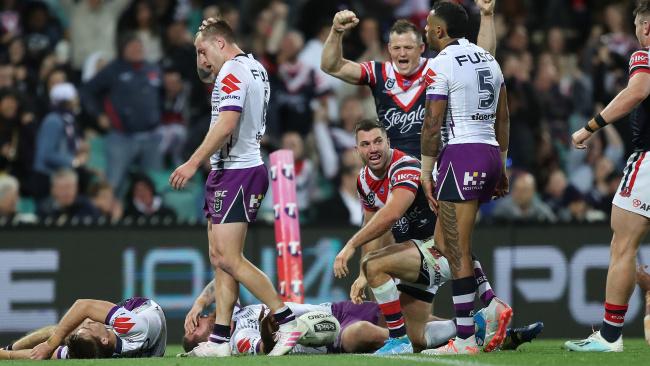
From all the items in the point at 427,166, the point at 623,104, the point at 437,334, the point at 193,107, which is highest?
the point at 193,107

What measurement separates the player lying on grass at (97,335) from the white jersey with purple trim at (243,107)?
138 cm

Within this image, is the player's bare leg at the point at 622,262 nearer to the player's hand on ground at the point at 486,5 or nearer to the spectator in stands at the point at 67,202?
the player's hand on ground at the point at 486,5

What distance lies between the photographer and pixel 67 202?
1505 centimetres

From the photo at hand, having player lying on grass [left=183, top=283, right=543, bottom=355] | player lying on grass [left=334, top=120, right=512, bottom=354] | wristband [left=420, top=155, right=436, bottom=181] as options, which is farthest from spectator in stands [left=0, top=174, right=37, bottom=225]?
wristband [left=420, top=155, right=436, bottom=181]

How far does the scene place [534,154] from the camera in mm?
17312

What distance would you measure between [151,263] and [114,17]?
4.66 meters

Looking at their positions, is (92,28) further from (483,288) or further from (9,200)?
(483,288)

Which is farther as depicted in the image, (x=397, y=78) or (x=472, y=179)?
(x=397, y=78)

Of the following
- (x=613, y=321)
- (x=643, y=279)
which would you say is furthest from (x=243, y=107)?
(x=643, y=279)

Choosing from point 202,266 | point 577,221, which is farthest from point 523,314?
point 202,266

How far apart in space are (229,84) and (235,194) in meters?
0.84

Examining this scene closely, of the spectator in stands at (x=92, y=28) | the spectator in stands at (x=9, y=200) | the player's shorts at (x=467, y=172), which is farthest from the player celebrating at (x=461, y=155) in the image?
the spectator in stands at (x=92, y=28)

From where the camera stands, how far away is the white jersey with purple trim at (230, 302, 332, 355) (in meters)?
10.5

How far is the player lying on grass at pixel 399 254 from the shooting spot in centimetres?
988
